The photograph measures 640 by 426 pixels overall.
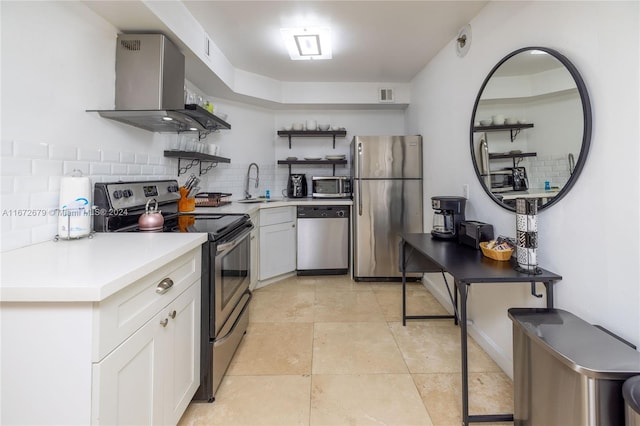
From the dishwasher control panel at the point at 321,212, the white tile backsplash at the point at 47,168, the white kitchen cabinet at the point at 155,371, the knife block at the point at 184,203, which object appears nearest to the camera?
the white kitchen cabinet at the point at 155,371

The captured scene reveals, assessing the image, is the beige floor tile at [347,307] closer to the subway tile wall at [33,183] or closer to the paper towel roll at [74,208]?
the paper towel roll at [74,208]

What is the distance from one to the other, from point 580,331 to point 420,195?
2335 millimetres

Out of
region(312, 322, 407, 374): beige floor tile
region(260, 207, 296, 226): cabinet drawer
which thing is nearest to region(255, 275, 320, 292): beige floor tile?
region(260, 207, 296, 226): cabinet drawer

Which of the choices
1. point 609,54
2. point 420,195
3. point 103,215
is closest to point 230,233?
point 103,215

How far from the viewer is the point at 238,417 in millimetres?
1403

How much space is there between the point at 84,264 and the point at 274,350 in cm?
140

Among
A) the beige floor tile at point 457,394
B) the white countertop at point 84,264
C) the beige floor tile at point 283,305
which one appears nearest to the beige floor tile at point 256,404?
the beige floor tile at point 457,394

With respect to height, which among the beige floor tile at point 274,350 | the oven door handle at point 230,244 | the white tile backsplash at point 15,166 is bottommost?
the beige floor tile at point 274,350

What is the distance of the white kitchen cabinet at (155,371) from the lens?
82cm

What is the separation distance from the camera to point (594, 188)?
118 cm

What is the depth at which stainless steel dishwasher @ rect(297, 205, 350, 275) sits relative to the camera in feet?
11.3

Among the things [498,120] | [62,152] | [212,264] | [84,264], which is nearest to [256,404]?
[212,264]

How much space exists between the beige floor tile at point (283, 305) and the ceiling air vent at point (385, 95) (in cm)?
248

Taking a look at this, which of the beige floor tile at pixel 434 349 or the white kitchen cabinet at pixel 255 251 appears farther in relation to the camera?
the white kitchen cabinet at pixel 255 251
